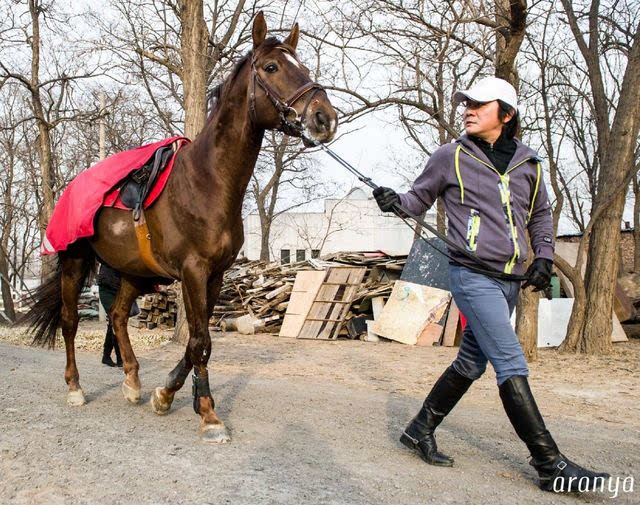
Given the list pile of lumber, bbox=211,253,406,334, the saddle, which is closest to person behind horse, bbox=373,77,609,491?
the saddle

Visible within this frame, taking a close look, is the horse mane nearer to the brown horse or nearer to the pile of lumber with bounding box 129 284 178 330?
the brown horse

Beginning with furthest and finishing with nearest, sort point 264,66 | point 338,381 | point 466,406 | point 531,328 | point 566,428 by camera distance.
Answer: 1. point 531,328
2. point 338,381
3. point 466,406
4. point 566,428
5. point 264,66

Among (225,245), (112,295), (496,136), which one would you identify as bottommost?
(112,295)

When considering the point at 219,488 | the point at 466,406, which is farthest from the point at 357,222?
the point at 219,488

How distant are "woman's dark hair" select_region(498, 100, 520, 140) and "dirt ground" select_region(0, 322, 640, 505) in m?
2.02

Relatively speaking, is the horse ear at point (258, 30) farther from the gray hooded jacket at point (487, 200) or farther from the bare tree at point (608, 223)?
the bare tree at point (608, 223)

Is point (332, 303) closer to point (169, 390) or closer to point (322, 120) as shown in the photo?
point (169, 390)

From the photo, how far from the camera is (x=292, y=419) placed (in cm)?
469

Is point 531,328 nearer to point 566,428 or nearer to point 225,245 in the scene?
point 566,428

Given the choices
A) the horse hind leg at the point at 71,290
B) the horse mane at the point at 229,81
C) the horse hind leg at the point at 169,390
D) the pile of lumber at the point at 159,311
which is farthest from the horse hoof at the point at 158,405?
the pile of lumber at the point at 159,311

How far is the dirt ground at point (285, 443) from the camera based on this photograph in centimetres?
303

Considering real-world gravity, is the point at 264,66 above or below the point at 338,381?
above

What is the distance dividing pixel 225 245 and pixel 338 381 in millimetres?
4360

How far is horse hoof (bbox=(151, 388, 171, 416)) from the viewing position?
Answer: 180 inches
